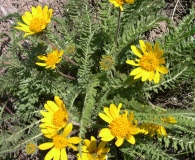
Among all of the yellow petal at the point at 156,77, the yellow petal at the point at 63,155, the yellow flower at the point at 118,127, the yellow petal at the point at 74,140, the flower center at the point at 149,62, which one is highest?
the flower center at the point at 149,62

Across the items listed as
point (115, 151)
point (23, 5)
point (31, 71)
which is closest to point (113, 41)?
point (31, 71)

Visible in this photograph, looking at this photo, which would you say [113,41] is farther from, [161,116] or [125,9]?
[161,116]

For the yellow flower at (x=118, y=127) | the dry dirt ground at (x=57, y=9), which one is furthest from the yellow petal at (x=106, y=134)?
the dry dirt ground at (x=57, y=9)

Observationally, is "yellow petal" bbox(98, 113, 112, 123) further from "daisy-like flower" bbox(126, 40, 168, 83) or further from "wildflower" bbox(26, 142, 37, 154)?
"wildflower" bbox(26, 142, 37, 154)

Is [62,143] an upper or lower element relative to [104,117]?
lower

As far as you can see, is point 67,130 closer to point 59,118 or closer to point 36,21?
point 59,118

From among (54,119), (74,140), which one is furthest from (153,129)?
(54,119)

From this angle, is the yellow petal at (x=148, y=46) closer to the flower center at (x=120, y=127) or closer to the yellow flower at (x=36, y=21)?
the flower center at (x=120, y=127)

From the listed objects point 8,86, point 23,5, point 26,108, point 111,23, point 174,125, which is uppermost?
point 23,5
